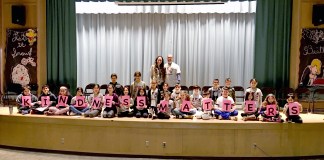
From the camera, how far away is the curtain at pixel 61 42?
1011 centimetres

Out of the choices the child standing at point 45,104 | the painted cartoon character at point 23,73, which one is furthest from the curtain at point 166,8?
the child standing at point 45,104

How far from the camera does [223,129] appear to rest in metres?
6.32

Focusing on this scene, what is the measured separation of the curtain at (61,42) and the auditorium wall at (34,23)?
141mm

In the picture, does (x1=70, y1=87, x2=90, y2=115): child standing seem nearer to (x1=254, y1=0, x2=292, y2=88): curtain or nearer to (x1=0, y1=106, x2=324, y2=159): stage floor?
(x1=0, y1=106, x2=324, y2=159): stage floor

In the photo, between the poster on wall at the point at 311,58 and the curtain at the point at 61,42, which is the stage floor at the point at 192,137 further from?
the curtain at the point at 61,42

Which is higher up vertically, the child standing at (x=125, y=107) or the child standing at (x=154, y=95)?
the child standing at (x=154, y=95)

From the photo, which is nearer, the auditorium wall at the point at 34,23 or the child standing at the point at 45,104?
the child standing at the point at 45,104

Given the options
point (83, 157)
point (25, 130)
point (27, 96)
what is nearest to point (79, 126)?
point (83, 157)

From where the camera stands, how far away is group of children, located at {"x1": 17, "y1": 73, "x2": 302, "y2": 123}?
664cm

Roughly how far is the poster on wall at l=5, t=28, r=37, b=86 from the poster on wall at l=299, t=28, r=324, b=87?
6.80 m

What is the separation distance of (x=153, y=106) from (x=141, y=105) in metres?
0.26

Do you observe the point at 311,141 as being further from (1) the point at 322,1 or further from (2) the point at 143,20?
(2) the point at 143,20

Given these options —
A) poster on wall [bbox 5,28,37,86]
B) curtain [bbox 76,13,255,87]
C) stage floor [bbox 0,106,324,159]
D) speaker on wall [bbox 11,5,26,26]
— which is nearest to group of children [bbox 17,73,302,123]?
stage floor [bbox 0,106,324,159]

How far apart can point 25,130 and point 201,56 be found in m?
5.18
